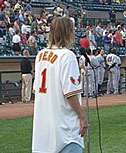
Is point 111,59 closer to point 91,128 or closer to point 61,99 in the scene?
point 91,128

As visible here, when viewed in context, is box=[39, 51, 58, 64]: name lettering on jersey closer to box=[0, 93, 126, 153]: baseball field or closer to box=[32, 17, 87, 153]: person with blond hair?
box=[32, 17, 87, 153]: person with blond hair

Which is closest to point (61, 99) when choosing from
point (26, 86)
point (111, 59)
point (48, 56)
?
point (48, 56)

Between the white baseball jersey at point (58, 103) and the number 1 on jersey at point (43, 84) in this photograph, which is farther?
the number 1 on jersey at point (43, 84)

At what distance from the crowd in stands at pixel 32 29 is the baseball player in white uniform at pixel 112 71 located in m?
2.90

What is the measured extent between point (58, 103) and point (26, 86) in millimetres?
14486

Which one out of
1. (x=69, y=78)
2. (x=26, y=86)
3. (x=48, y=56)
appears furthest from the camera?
(x=26, y=86)

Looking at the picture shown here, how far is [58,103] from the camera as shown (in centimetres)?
452

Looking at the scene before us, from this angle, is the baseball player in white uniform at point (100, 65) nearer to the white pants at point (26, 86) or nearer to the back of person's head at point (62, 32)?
the white pants at point (26, 86)

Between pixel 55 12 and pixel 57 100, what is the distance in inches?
996

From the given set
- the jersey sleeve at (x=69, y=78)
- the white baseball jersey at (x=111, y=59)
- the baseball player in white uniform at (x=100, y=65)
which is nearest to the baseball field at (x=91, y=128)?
the jersey sleeve at (x=69, y=78)

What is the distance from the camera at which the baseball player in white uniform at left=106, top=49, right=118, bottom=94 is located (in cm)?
2258

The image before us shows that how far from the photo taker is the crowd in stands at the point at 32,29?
75.5 ft

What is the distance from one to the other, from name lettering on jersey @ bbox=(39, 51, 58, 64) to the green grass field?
169 inches

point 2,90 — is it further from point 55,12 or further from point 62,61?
point 62,61
